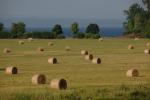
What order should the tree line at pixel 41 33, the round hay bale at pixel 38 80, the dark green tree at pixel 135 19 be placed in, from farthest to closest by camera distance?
the dark green tree at pixel 135 19 → the tree line at pixel 41 33 → the round hay bale at pixel 38 80

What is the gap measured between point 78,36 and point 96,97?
199ft

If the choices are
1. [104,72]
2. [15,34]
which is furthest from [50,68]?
[15,34]

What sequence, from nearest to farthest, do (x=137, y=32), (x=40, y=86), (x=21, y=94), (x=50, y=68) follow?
(x=21, y=94)
(x=40, y=86)
(x=50, y=68)
(x=137, y=32)

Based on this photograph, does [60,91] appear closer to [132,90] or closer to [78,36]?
[132,90]

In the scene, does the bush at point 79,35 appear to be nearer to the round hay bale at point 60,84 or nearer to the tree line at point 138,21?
the tree line at point 138,21

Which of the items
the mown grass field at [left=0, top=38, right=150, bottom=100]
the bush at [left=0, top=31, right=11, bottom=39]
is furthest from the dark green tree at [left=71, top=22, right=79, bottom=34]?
the mown grass field at [left=0, top=38, right=150, bottom=100]

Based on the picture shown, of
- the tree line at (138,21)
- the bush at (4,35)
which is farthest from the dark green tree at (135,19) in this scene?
the bush at (4,35)

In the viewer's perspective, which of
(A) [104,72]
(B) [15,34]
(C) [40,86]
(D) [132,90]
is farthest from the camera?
(B) [15,34]

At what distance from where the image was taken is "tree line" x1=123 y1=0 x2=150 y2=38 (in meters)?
81.0

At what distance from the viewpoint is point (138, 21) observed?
83438 mm

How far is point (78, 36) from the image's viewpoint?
78750 mm

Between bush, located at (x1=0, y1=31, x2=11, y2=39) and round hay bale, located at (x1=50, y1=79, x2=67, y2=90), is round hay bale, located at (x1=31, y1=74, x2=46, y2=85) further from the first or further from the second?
bush, located at (x1=0, y1=31, x2=11, y2=39)

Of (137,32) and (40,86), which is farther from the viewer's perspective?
(137,32)

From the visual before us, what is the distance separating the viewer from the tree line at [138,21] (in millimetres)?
81000
